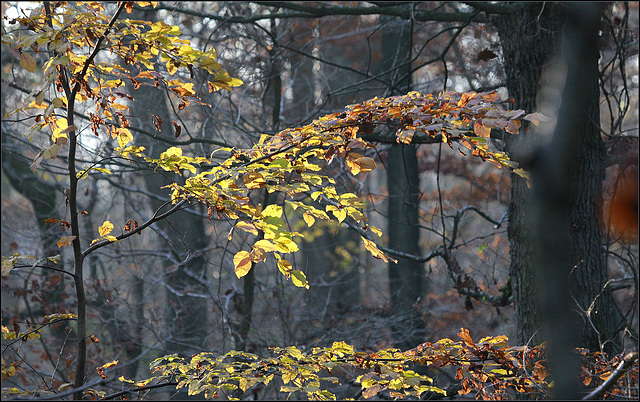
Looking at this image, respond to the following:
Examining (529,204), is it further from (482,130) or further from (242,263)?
(242,263)

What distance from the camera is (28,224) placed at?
808cm

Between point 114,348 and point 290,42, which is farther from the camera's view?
point 114,348

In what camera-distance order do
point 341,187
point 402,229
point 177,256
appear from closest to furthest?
A: point 341,187
point 177,256
point 402,229

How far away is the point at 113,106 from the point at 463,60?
17.2 feet

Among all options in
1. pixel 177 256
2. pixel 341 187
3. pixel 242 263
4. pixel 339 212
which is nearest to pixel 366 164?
pixel 339 212

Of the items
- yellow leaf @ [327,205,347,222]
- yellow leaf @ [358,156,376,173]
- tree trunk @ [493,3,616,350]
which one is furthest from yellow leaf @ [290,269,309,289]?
tree trunk @ [493,3,616,350]

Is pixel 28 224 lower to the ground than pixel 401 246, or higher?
higher

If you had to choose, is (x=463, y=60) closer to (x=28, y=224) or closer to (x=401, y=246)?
(x=401, y=246)

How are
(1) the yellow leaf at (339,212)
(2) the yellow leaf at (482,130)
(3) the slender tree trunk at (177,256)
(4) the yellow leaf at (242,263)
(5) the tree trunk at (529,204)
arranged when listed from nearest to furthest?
(4) the yellow leaf at (242,263), (2) the yellow leaf at (482,130), (1) the yellow leaf at (339,212), (5) the tree trunk at (529,204), (3) the slender tree trunk at (177,256)

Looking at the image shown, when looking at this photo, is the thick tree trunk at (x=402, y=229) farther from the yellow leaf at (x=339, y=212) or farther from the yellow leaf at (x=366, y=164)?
the yellow leaf at (x=366, y=164)

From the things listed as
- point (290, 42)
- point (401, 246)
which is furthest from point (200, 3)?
point (401, 246)

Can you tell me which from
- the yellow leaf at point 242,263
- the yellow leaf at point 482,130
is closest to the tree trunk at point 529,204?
the yellow leaf at point 482,130

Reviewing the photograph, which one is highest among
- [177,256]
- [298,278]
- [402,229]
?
[402,229]

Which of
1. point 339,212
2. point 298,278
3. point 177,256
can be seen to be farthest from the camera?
point 177,256
